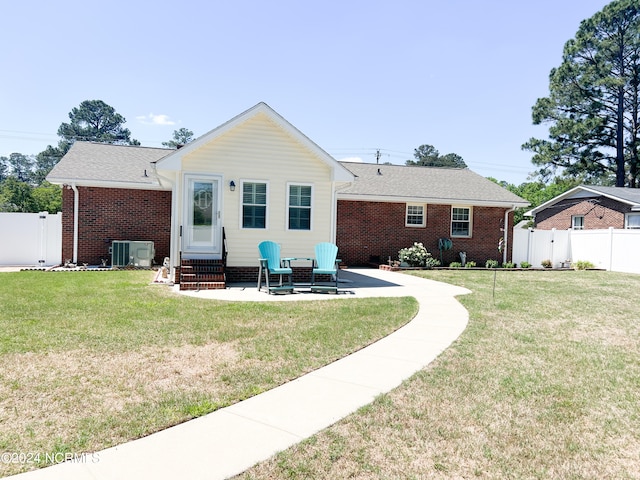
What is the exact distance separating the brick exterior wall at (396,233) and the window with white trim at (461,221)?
22 cm

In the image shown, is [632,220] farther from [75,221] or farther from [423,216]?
[75,221]

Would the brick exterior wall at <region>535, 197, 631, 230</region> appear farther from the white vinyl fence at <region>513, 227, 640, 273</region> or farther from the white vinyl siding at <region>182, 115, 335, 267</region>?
the white vinyl siding at <region>182, 115, 335, 267</region>

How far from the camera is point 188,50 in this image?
16.5m

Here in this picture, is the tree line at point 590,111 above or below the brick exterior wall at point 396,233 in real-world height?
above

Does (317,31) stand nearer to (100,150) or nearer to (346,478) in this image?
(100,150)

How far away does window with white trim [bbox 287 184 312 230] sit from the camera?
41.1 feet

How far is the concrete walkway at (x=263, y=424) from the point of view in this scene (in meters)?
2.85

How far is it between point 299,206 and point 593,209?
1958 cm

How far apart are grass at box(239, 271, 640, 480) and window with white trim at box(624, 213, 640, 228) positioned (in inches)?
732

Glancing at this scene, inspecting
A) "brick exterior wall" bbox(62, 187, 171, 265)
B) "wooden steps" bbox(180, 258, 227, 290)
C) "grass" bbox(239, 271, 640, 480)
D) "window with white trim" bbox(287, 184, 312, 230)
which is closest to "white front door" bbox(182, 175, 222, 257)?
"wooden steps" bbox(180, 258, 227, 290)

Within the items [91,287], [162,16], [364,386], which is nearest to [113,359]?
[364,386]

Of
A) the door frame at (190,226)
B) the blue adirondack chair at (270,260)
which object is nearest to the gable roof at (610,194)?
the blue adirondack chair at (270,260)

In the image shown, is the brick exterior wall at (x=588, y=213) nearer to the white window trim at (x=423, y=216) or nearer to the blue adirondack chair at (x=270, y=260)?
the white window trim at (x=423, y=216)

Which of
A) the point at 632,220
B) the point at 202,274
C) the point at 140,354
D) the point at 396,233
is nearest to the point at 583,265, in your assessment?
the point at 632,220
